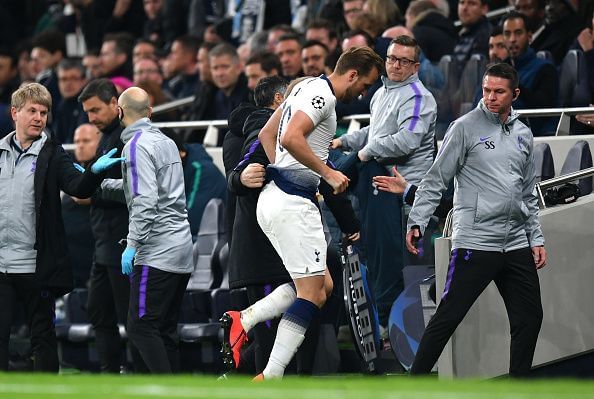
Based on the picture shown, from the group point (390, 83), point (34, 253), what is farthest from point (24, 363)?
point (390, 83)

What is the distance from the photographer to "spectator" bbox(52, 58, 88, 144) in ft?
51.5

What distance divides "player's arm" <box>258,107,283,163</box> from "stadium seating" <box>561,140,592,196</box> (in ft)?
8.68

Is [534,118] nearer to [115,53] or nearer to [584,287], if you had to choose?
[584,287]

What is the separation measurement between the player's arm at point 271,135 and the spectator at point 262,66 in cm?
396

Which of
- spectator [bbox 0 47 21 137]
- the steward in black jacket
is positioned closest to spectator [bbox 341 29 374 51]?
the steward in black jacket

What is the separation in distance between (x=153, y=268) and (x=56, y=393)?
2669 mm

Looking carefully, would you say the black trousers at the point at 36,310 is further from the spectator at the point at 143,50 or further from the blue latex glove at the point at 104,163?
the spectator at the point at 143,50

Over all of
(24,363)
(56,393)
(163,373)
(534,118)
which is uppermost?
(534,118)

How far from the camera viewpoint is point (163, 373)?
927cm

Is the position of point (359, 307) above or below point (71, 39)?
below

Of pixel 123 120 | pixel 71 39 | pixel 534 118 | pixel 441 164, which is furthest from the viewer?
pixel 71 39

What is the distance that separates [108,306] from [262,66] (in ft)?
10.3

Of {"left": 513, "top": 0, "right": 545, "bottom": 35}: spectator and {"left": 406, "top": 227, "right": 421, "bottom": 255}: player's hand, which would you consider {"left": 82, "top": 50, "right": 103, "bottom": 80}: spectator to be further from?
{"left": 406, "top": 227, "right": 421, "bottom": 255}: player's hand

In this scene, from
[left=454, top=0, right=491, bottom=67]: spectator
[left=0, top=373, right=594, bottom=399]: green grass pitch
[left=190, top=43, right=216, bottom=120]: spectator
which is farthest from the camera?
[left=190, top=43, right=216, bottom=120]: spectator
